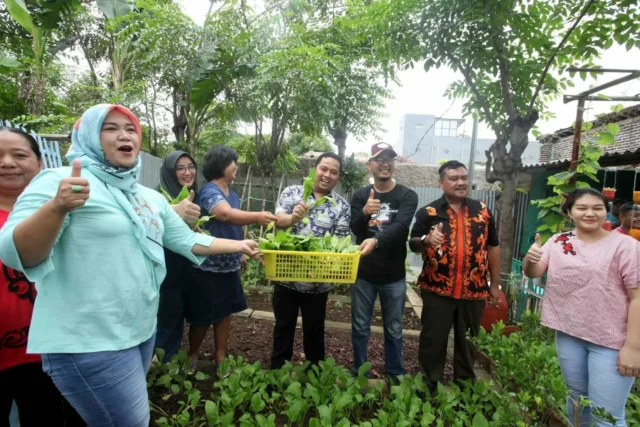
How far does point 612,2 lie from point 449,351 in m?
3.72

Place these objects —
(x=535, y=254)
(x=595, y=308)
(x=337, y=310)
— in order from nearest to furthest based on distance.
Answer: (x=595, y=308)
(x=535, y=254)
(x=337, y=310)

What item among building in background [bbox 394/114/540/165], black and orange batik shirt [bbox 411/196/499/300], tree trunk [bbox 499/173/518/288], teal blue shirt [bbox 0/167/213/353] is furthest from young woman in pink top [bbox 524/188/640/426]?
building in background [bbox 394/114/540/165]

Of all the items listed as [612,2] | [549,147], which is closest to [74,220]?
[612,2]

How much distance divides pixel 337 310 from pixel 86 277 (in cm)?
424

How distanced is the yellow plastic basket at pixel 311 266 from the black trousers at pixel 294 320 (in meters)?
0.65

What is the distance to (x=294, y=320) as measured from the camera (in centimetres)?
310

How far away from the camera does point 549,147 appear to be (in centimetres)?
1186

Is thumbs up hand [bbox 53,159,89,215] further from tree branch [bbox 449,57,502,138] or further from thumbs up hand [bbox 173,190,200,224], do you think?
tree branch [bbox 449,57,502,138]

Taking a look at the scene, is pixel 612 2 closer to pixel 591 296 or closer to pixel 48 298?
pixel 591 296

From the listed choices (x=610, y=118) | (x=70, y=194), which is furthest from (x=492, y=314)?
(x=70, y=194)

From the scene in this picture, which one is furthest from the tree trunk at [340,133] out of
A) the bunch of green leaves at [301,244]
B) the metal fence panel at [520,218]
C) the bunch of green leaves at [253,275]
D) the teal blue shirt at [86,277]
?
the teal blue shirt at [86,277]

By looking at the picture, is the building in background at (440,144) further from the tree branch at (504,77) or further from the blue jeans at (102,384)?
the blue jeans at (102,384)

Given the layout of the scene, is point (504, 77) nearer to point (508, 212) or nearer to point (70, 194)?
point (508, 212)

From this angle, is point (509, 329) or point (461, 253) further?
point (509, 329)
